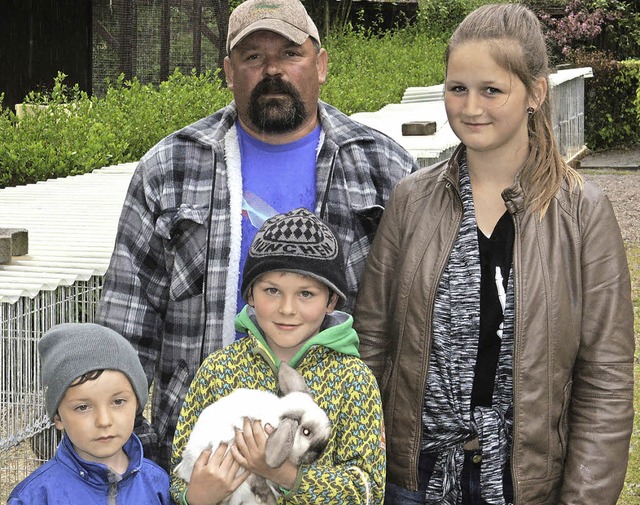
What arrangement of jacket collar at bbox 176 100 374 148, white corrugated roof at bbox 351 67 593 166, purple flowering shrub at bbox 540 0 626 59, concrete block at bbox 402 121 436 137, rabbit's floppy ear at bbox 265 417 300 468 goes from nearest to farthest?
1. rabbit's floppy ear at bbox 265 417 300 468
2. jacket collar at bbox 176 100 374 148
3. white corrugated roof at bbox 351 67 593 166
4. concrete block at bbox 402 121 436 137
5. purple flowering shrub at bbox 540 0 626 59

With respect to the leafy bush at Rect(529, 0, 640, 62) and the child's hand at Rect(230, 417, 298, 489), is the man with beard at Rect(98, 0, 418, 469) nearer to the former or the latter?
the child's hand at Rect(230, 417, 298, 489)

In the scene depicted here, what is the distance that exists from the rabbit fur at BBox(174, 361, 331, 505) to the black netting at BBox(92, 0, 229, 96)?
482 inches

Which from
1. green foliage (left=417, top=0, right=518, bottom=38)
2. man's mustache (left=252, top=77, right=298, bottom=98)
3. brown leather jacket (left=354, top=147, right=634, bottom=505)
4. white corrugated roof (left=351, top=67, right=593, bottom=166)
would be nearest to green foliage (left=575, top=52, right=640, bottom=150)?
green foliage (left=417, top=0, right=518, bottom=38)

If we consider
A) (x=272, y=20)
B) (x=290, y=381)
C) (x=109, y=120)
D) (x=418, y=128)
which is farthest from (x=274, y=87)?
(x=109, y=120)

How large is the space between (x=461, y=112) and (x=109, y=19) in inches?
506

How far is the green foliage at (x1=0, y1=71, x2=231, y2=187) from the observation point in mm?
8695

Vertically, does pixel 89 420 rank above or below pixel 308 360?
below

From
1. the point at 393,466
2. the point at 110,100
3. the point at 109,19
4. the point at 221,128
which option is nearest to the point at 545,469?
the point at 393,466

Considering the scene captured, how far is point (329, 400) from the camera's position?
2.80 m

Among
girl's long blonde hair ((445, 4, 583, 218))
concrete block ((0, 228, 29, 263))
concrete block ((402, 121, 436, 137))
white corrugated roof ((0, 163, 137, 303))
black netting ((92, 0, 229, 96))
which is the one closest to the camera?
girl's long blonde hair ((445, 4, 583, 218))

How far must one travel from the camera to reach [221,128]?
354 centimetres

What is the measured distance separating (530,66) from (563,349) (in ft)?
2.65

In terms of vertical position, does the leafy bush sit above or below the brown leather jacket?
above

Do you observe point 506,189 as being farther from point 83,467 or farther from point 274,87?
point 83,467
